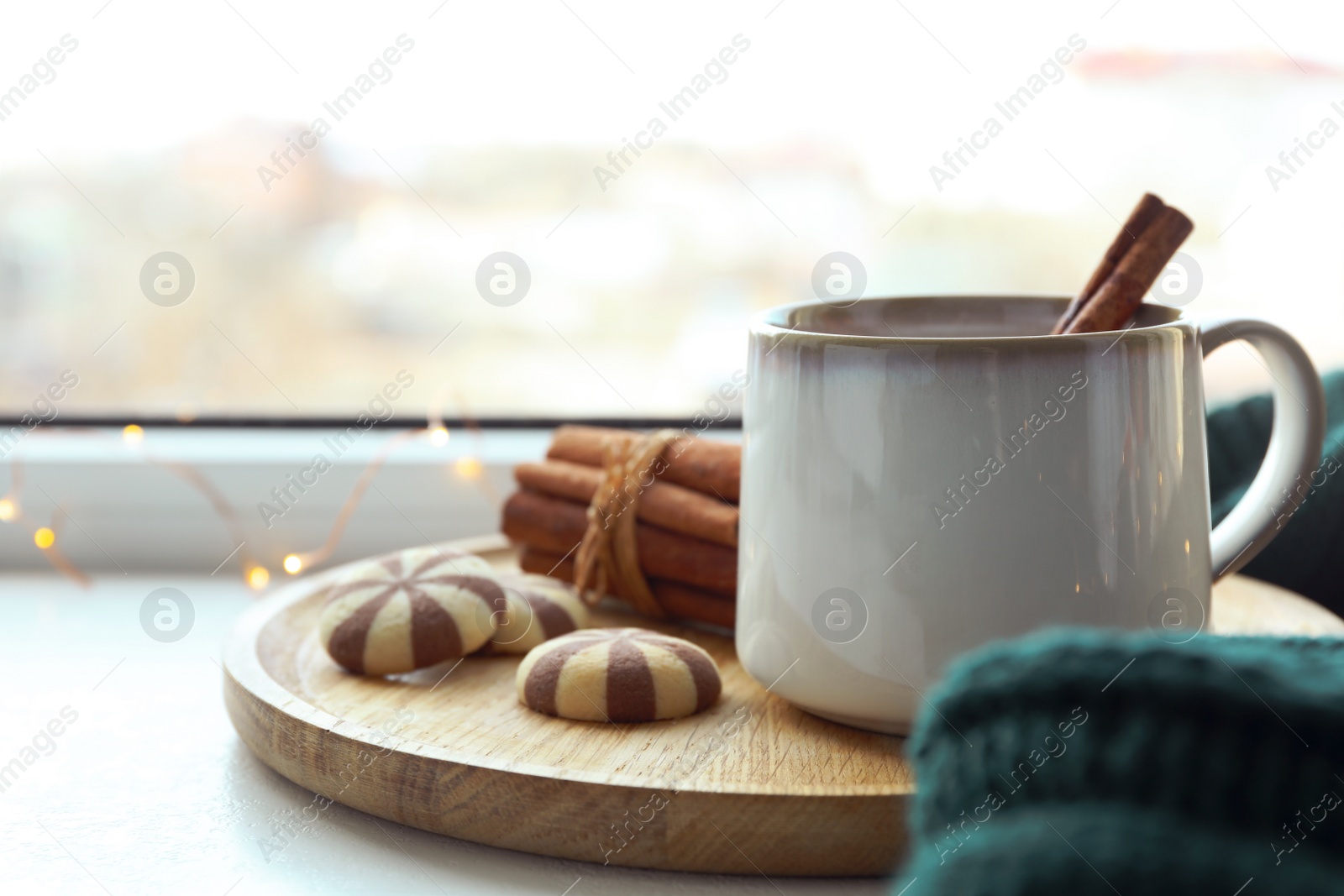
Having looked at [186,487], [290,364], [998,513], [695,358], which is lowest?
[186,487]

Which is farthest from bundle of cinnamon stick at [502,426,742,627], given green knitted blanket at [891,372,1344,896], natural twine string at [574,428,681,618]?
green knitted blanket at [891,372,1344,896]

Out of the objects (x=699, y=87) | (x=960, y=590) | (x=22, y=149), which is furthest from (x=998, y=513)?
(x=22, y=149)

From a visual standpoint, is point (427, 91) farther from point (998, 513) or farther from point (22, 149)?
point (998, 513)

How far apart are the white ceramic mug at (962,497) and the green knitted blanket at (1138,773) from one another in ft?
0.73

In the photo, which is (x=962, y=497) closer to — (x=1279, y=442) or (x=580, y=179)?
(x=1279, y=442)

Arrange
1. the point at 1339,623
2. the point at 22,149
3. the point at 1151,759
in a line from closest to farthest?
the point at 1151,759 → the point at 1339,623 → the point at 22,149

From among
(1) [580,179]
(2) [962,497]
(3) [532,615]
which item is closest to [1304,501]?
(2) [962,497]

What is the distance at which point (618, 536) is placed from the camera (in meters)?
0.75

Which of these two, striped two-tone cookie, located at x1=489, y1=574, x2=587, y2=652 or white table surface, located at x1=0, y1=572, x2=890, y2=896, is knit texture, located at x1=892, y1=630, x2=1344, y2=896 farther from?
striped two-tone cookie, located at x1=489, y1=574, x2=587, y2=652

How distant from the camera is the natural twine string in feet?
2.45

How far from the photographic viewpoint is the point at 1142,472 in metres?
0.50

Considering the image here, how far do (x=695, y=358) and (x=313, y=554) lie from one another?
1.31ft

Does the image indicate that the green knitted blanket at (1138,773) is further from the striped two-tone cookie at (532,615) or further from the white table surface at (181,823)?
the striped two-tone cookie at (532,615)

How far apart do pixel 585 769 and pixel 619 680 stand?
73 mm
